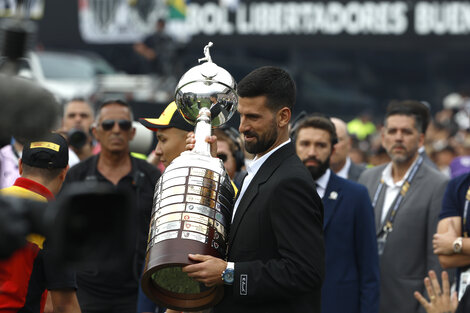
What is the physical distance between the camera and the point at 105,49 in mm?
24906

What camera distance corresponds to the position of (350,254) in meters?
5.55

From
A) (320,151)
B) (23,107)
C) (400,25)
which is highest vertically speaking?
(400,25)

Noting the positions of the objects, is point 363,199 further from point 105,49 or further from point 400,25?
point 105,49

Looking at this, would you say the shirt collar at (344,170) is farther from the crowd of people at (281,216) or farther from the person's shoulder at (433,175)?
the person's shoulder at (433,175)

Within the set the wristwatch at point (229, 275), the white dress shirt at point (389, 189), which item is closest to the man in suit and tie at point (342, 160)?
the white dress shirt at point (389, 189)

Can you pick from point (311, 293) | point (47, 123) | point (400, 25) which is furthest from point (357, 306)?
point (400, 25)

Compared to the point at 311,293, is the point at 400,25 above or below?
above

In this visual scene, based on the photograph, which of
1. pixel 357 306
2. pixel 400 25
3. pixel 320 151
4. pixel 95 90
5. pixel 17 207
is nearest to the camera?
pixel 17 207

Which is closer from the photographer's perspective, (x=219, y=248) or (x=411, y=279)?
(x=219, y=248)

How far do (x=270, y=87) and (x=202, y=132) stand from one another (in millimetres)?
380

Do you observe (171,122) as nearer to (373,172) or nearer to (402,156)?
(402,156)

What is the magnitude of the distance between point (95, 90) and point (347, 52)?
8.17 meters

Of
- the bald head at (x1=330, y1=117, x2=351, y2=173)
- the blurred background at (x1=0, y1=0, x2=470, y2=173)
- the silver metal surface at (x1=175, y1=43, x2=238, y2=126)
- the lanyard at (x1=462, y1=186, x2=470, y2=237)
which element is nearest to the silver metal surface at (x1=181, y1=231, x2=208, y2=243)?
the silver metal surface at (x1=175, y1=43, x2=238, y2=126)

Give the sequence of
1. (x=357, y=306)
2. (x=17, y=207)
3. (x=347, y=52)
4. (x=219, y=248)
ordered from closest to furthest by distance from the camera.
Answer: (x=17, y=207) → (x=219, y=248) → (x=357, y=306) → (x=347, y=52)
